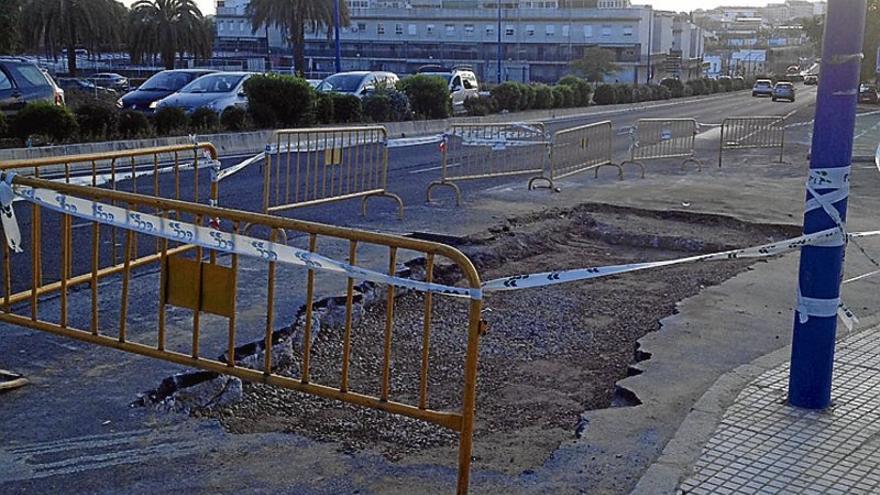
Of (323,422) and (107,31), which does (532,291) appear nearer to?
(323,422)

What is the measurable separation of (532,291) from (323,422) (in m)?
4.06

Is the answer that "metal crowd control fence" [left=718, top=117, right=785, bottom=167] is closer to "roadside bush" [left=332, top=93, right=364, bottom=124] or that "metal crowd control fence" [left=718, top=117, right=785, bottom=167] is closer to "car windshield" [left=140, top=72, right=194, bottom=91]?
"roadside bush" [left=332, top=93, right=364, bottom=124]

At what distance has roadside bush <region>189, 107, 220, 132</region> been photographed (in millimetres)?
23312

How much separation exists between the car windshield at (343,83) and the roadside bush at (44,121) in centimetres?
1319

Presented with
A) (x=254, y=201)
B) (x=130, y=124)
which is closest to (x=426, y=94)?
(x=130, y=124)

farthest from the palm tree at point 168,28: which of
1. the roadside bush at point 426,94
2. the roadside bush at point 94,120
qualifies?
the roadside bush at point 94,120

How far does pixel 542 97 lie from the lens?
1764 inches

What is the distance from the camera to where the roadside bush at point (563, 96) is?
46975mm

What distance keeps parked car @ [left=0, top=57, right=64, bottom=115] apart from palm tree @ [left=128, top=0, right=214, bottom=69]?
32.9 m

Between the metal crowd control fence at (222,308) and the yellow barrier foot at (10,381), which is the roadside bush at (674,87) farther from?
the yellow barrier foot at (10,381)

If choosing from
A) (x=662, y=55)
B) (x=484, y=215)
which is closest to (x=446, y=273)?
(x=484, y=215)

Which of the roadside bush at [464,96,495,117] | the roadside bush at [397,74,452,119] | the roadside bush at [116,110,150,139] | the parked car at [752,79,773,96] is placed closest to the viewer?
the roadside bush at [116,110,150,139]

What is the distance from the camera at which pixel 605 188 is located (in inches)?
680

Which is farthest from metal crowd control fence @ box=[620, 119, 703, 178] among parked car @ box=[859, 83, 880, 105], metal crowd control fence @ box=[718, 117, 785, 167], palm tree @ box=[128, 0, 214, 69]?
parked car @ box=[859, 83, 880, 105]
